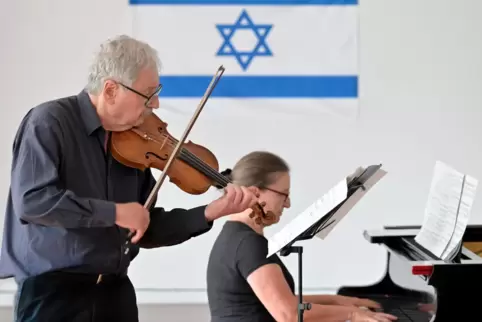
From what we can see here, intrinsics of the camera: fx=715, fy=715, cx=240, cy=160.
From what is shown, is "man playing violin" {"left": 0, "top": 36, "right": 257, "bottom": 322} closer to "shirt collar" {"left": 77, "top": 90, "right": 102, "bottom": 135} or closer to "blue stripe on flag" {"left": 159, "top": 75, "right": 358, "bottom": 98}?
"shirt collar" {"left": 77, "top": 90, "right": 102, "bottom": 135}

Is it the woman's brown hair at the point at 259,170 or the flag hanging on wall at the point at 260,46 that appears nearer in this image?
the woman's brown hair at the point at 259,170

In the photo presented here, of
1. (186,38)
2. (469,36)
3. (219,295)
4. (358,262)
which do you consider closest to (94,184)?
(219,295)

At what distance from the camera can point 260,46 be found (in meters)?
3.35

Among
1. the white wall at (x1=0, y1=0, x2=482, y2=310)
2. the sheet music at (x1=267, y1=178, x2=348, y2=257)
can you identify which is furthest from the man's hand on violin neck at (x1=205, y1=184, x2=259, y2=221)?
the white wall at (x1=0, y1=0, x2=482, y2=310)

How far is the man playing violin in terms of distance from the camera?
5.57 feet

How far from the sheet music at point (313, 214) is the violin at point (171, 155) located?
19 centimetres

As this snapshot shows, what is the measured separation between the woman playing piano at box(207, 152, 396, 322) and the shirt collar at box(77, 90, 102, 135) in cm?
64

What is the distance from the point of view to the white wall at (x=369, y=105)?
3.37m

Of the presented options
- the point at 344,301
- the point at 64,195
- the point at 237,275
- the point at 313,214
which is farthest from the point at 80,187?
the point at 344,301

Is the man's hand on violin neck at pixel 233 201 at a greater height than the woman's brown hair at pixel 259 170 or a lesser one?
lesser

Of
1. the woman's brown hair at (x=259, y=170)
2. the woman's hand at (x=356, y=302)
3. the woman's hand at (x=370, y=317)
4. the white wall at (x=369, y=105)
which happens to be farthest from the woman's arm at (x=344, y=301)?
the white wall at (x=369, y=105)

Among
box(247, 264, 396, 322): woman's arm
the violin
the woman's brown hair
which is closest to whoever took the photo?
the violin

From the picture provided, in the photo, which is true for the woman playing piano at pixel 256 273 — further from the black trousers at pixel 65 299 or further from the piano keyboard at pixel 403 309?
the black trousers at pixel 65 299

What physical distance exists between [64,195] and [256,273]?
0.77m
